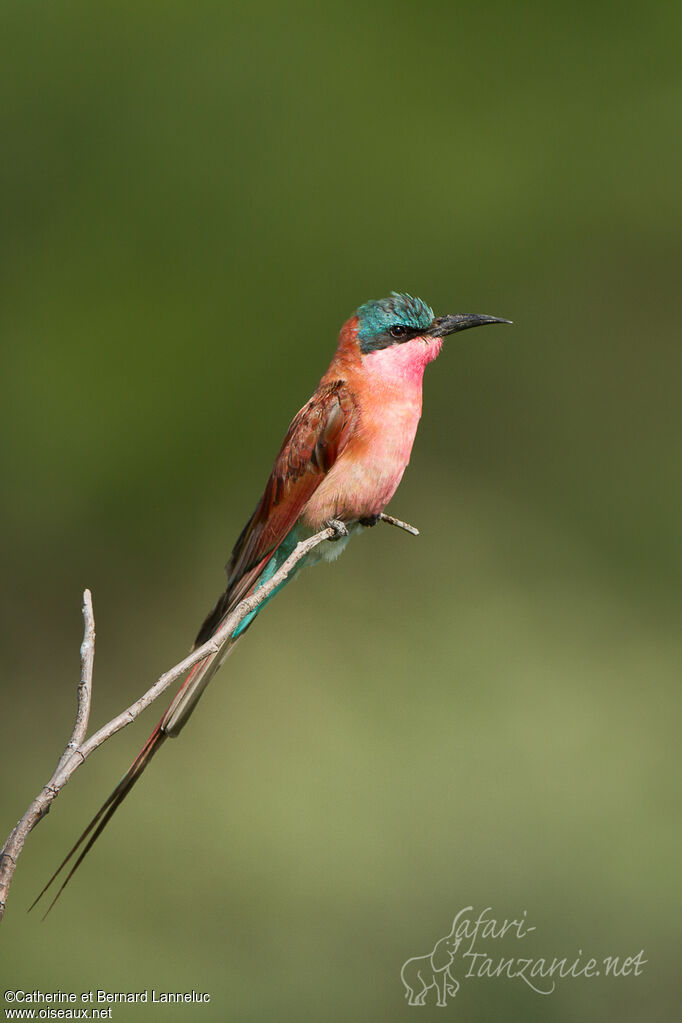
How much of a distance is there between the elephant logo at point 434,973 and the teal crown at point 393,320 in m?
2.54

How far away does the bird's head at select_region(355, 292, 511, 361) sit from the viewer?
2045 mm

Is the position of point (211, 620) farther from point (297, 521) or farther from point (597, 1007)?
point (597, 1007)

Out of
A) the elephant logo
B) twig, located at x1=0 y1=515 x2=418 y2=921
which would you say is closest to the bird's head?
twig, located at x1=0 y1=515 x2=418 y2=921

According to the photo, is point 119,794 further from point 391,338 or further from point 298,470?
point 391,338

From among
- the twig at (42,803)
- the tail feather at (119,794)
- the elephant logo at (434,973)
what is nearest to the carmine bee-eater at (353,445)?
the tail feather at (119,794)

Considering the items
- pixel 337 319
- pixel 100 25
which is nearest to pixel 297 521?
pixel 337 319

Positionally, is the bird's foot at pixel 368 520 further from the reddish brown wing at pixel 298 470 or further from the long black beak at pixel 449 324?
the long black beak at pixel 449 324

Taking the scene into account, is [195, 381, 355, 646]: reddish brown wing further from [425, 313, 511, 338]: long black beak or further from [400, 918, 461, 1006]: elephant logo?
[400, 918, 461, 1006]: elephant logo

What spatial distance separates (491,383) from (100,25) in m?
2.69

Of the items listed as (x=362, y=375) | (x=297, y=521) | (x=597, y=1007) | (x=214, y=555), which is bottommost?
(x=597, y=1007)

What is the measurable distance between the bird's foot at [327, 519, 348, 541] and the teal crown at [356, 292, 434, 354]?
1.13 feet

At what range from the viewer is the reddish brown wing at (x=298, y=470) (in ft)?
6.42

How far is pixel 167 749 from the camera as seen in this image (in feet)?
16.3

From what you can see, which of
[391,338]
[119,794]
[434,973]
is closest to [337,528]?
[391,338]
